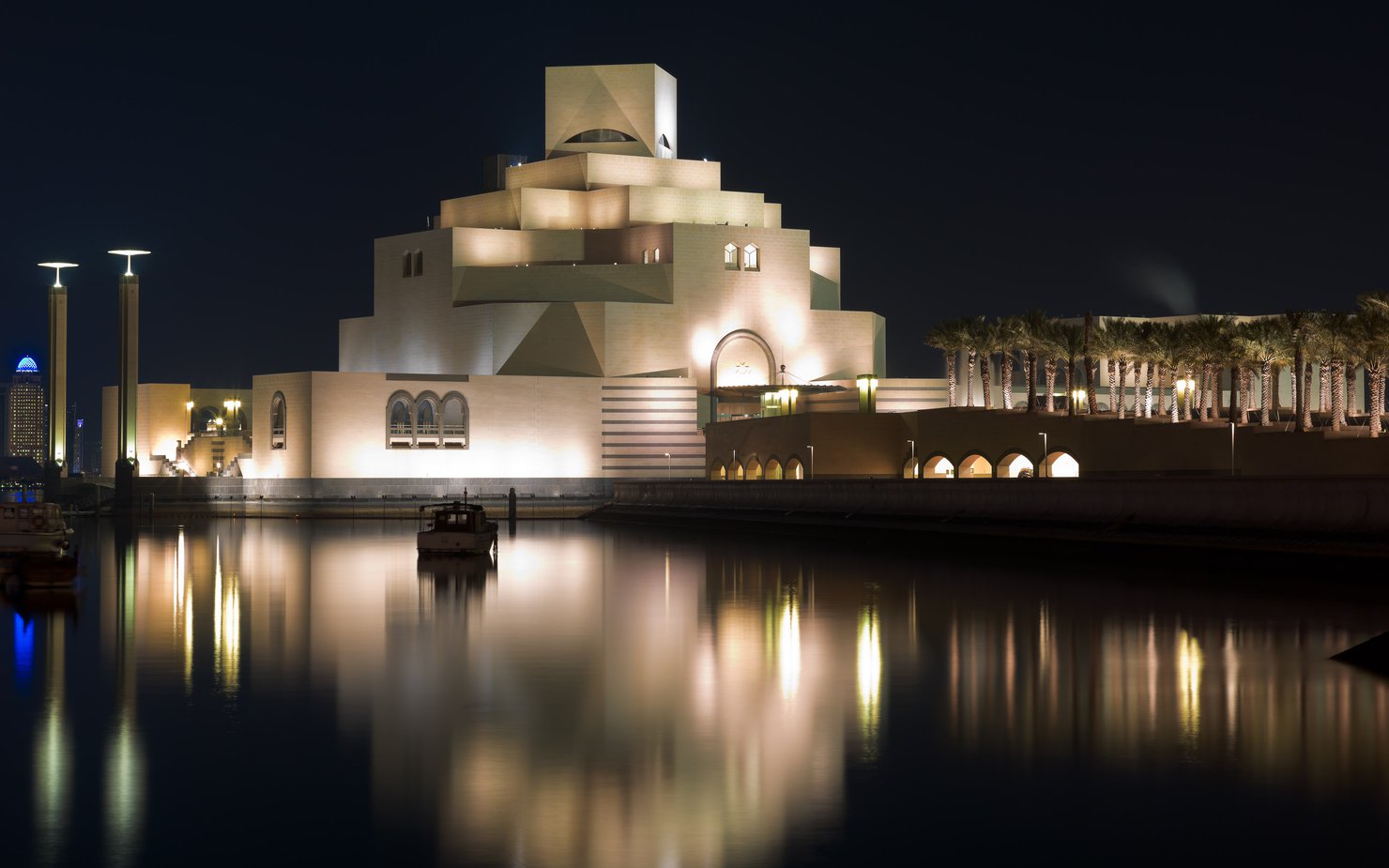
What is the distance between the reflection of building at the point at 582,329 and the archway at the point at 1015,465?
12145 mm

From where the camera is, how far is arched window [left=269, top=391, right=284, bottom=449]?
243 ft

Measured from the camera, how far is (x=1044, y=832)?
379 inches

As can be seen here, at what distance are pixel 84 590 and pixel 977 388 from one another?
6541 centimetres

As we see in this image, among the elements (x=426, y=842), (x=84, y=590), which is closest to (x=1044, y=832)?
(x=426, y=842)

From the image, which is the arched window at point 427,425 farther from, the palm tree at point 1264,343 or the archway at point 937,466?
the palm tree at point 1264,343

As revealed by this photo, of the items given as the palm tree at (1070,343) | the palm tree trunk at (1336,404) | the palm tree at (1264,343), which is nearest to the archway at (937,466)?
the palm tree at (1070,343)

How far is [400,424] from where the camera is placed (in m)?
73.4

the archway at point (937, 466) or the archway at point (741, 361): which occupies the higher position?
the archway at point (741, 361)

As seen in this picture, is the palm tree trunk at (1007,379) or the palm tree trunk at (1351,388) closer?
the palm tree trunk at (1351,388)

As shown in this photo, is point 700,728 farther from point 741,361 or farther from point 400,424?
point 741,361

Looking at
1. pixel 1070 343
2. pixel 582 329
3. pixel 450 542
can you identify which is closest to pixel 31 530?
pixel 450 542

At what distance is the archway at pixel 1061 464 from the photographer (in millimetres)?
56656

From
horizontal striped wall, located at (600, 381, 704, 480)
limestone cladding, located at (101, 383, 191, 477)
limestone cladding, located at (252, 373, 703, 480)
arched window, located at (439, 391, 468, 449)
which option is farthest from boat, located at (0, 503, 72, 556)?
limestone cladding, located at (101, 383, 191, 477)

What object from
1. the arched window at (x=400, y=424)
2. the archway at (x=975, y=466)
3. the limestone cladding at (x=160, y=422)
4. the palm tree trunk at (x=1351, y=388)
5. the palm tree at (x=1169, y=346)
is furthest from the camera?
the limestone cladding at (x=160, y=422)
